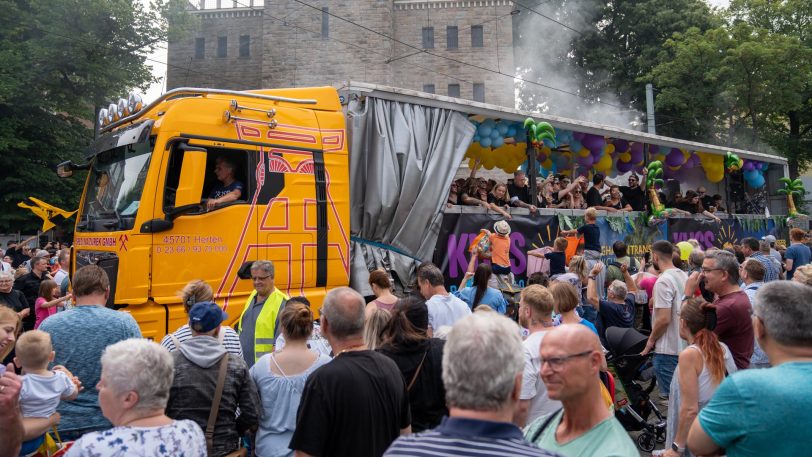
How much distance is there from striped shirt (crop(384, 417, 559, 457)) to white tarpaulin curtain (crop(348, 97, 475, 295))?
5490 millimetres

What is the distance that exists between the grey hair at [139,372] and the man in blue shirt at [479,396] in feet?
3.72

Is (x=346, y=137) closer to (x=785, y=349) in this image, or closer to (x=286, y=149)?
(x=286, y=149)

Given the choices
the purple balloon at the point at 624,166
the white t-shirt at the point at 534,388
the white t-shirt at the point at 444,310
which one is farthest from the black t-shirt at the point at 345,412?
the purple balloon at the point at 624,166

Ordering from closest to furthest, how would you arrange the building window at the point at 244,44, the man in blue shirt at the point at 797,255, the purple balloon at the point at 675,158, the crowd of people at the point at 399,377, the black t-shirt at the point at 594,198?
the crowd of people at the point at 399,377, the man in blue shirt at the point at 797,255, the black t-shirt at the point at 594,198, the purple balloon at the point at 675,158, the building window at the point at 244,44

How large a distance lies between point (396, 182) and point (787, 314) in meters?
5.74

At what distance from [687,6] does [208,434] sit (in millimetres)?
41636

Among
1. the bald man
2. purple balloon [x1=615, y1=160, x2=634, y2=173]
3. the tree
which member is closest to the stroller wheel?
the bald man

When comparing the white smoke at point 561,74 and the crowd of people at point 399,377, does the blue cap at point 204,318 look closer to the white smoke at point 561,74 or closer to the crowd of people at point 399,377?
the crowd of people at point 399,377

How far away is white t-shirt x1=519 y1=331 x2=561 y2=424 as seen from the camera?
12.4 feet

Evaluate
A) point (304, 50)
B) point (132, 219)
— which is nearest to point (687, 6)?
point (304, 50)

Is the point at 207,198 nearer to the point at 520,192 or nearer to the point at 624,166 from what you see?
the point at 520,192

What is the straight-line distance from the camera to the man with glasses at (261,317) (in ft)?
17.1

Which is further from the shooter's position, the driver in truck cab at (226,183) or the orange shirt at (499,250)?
the orange shirt at (499,250)

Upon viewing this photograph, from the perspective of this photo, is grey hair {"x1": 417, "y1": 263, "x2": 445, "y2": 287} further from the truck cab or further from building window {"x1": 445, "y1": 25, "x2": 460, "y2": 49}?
building window {"x1": 445, "y1": 25, "x2": 460, "y2": 49}
